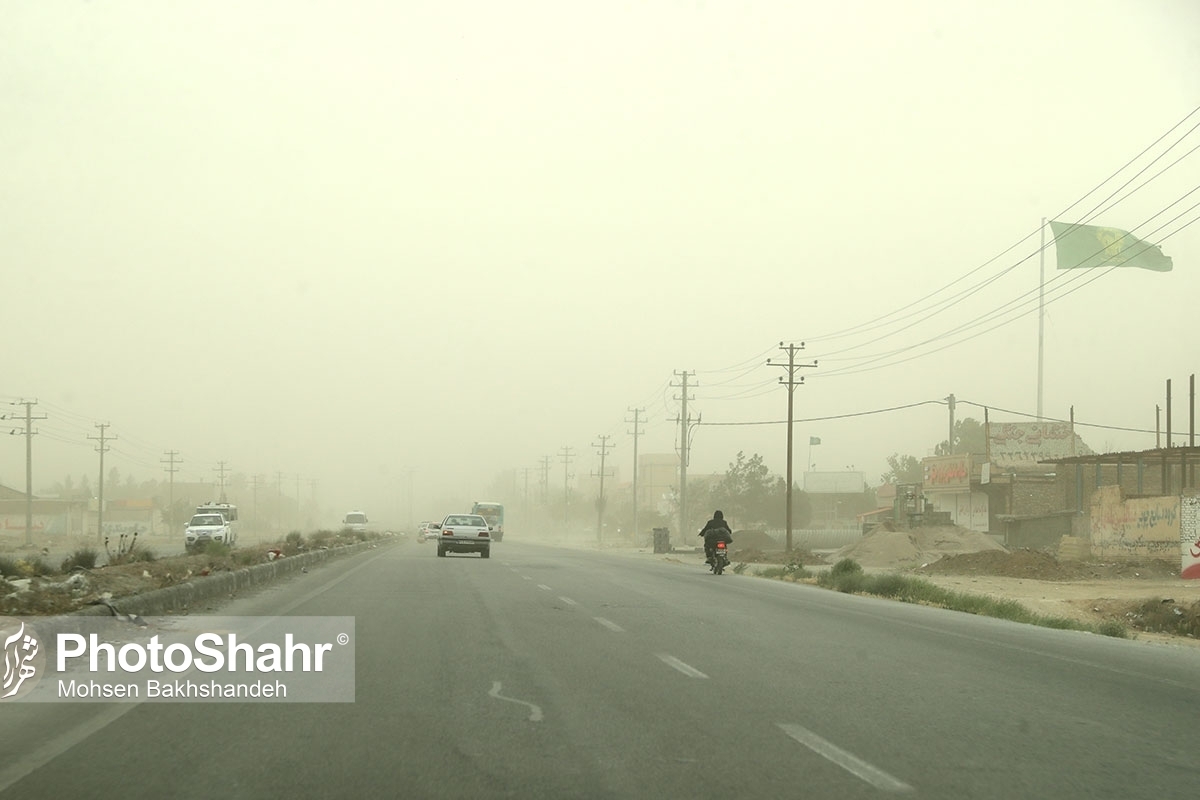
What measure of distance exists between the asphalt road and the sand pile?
38063mm

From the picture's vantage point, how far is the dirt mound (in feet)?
126

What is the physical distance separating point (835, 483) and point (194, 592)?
126938 mm

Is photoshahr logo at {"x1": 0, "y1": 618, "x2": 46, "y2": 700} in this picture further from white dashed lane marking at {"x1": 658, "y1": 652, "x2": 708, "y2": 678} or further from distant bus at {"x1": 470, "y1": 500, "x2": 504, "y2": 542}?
distant bus at {"x1": 470, "y1": 500, "x2": 504, "y2": 542}

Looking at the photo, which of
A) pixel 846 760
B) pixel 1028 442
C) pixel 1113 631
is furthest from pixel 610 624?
pixel 1028 442

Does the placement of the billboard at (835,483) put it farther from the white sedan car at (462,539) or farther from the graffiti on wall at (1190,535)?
the graffiti on wall at (1190,535)

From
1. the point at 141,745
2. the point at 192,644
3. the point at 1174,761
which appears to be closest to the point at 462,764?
the point at 141,745

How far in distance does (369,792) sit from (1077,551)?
45.8 meters

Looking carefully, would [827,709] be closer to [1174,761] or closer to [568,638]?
[1174,761]

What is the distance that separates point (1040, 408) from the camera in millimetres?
70500

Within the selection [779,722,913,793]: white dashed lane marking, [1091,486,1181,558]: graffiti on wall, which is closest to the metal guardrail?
[1091,486,1181,558]: graffiti on wall

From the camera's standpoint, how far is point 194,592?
1959 cm

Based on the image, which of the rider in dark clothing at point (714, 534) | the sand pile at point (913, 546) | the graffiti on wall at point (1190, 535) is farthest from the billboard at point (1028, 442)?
the rider in dark clothing at point (714, 534)

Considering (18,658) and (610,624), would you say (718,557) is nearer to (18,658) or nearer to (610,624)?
(610,624)

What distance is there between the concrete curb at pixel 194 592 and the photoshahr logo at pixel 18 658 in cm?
148
